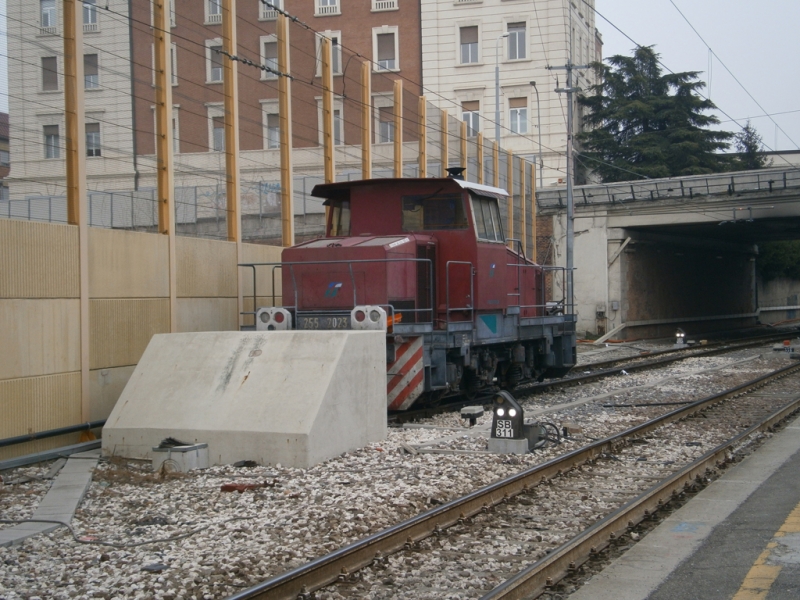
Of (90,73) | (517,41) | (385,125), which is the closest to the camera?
(90,73)

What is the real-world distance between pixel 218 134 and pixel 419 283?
3.88 meters

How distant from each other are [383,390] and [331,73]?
297 inches

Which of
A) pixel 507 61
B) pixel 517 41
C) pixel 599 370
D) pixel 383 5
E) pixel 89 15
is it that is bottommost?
pixel 599 370

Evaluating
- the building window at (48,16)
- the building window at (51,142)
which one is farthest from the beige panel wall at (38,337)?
the building window at (48,16)

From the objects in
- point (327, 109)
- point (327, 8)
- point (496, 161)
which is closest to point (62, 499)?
point (327, 109)

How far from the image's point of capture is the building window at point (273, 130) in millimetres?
14405

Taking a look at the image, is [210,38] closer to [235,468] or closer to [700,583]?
[235,468]

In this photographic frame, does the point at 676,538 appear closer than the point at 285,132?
Yes

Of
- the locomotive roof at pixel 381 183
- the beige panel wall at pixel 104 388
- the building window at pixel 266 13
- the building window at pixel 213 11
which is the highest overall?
the building window at pixel 266 13

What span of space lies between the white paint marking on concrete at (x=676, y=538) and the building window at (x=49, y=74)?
7.93 meters

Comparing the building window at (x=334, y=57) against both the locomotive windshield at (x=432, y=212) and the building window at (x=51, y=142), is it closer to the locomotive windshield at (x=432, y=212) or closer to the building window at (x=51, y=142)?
the locomotive windshield at (x=432, y=212)

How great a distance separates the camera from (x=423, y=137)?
20.5m

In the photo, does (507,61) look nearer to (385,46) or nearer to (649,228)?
(385,46)

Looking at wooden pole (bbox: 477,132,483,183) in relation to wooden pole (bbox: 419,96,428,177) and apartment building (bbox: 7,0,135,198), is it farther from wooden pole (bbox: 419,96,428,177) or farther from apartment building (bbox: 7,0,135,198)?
apartment building (bbox: 7,0,135,198)
